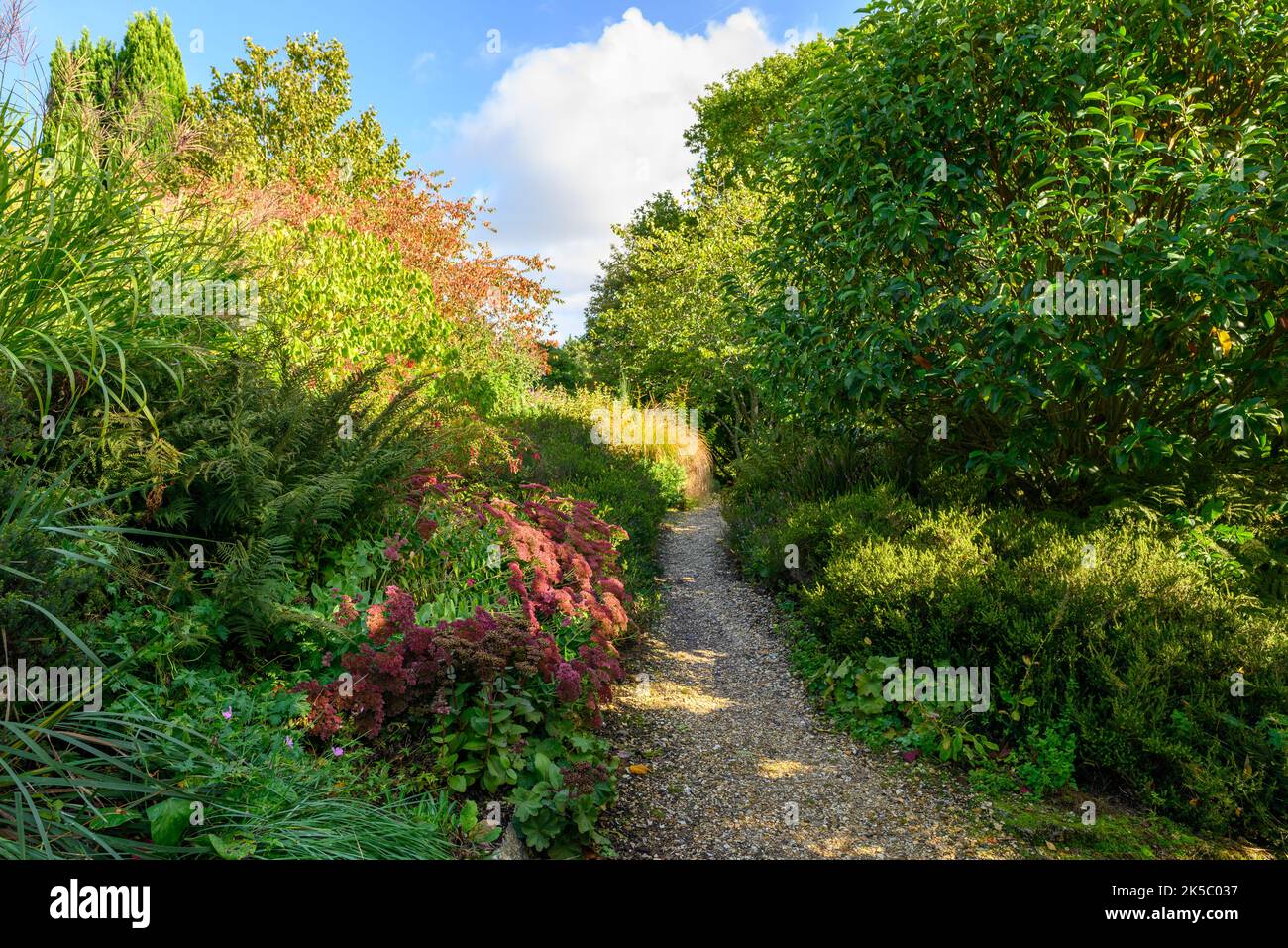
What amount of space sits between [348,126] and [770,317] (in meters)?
20.3

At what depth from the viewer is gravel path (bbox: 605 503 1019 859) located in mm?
3307

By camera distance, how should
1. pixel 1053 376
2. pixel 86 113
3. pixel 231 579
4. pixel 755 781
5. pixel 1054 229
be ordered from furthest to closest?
pixel 1054 229, pixel 1053 376, pixel 755 781, pixel 86 113, pixel 231 579

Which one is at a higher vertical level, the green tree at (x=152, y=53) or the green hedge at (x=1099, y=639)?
the green tree at (x=152, y=53)

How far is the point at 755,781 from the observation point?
3.89 metres

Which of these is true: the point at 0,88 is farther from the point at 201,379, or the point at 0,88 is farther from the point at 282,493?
the point at 282,493

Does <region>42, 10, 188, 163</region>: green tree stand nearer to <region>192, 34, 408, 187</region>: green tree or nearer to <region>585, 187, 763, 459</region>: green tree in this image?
<region>585, 187, 763, 459</region>: green tree

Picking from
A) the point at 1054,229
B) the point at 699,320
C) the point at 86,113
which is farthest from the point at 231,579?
the point at 699,320

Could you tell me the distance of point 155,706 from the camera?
2.57m

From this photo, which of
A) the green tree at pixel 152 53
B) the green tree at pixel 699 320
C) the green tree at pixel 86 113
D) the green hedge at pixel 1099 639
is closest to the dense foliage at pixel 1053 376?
the green hedge at pixel 1099 639

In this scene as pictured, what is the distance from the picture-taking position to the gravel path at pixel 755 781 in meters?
3.31

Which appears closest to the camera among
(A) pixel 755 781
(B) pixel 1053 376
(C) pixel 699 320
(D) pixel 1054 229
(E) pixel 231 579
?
(E) pixel 231 579

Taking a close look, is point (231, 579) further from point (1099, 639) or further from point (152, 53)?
point (152, 53)

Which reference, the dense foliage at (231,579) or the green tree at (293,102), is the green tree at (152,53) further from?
the dense foliage at (231,579)

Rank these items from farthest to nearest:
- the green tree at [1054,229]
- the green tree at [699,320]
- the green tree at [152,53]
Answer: the green tree at [152,53] < the green tree at [699,320] < the green tree at [1054,229]
